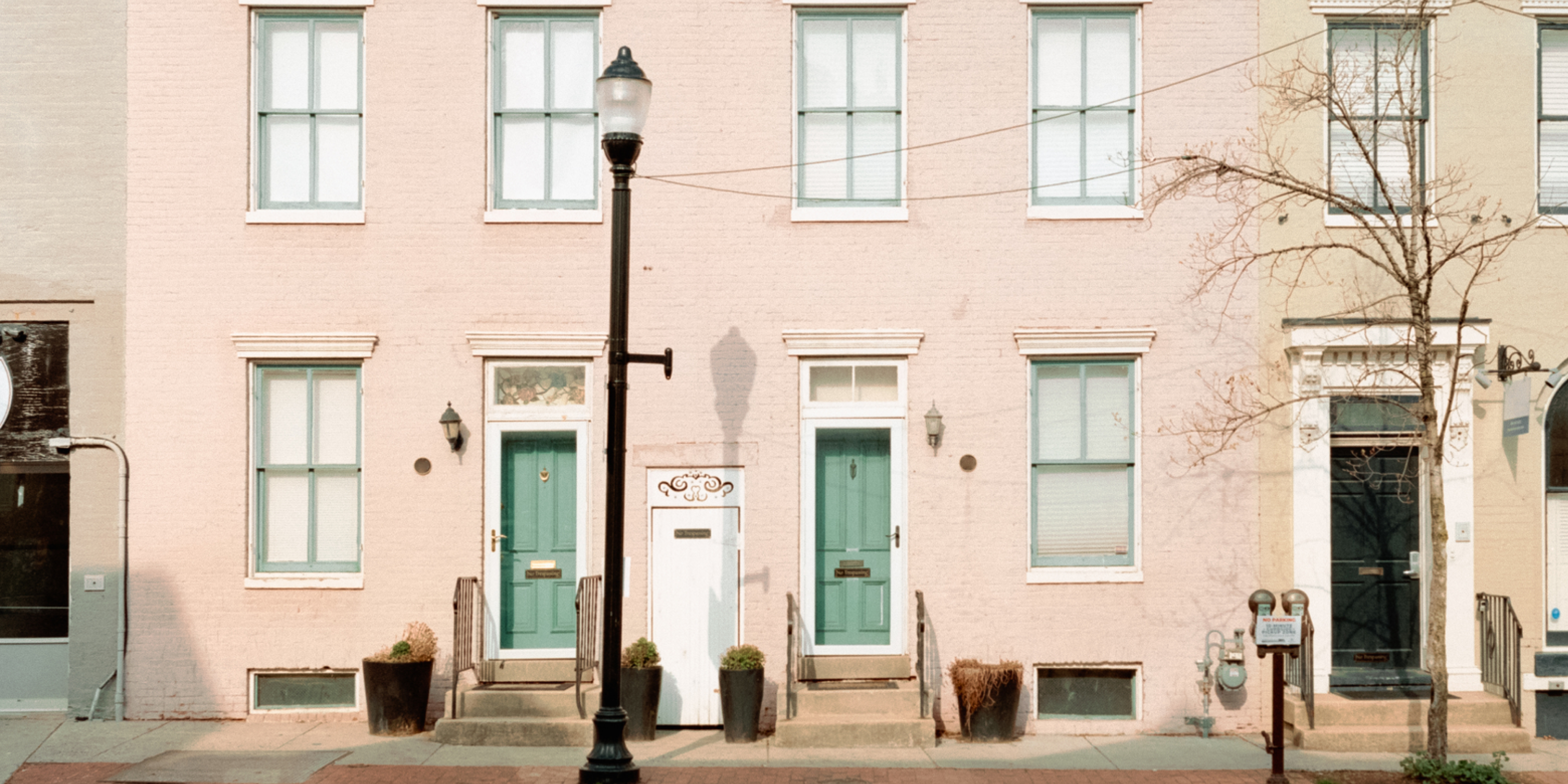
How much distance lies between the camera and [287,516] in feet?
36.9

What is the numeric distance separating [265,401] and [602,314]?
3063 mm

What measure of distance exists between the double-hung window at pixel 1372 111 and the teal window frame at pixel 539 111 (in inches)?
250

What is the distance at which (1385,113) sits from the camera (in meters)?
10.4

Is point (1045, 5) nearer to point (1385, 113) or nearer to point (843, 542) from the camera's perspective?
point (1385, 113)

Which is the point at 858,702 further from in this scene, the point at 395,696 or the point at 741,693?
the point at 395,696

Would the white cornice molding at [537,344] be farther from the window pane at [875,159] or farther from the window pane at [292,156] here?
the window pane at [875,159]

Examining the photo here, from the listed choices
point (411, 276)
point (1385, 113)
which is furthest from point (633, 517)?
point (1385, 113)

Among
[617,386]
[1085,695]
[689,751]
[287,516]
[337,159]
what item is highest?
[337,159]

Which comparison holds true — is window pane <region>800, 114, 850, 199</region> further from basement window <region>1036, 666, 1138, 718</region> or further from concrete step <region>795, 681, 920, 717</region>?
basement window <region>1036, 666, 1138, 718</region>

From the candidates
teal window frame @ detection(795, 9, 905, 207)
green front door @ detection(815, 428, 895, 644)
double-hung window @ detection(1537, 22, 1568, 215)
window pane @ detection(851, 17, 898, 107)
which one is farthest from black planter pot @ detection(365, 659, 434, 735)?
double-hung window @ detection(1537, 22, 1568, 215)

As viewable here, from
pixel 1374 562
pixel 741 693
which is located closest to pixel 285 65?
pixel 741 693

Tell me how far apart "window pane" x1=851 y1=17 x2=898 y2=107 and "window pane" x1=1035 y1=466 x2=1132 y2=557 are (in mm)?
3560

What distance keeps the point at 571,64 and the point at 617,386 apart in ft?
13.0

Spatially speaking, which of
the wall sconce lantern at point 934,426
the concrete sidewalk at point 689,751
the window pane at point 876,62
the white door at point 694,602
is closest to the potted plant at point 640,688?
the concrete sidewalk at point 689,751
